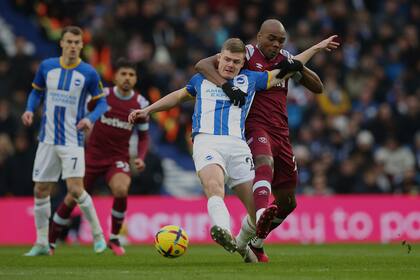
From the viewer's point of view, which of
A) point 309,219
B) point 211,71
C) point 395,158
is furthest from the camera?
point 395,158

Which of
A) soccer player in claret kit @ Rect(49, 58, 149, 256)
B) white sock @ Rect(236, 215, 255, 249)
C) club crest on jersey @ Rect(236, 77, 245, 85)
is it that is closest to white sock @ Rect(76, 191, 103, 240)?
soccer player in claret kit @ Rect(49, 58, 149, 256)

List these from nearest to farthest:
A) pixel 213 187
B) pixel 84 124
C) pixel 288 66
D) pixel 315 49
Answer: pixel 213 187 < pixel 288 66 < pixel 315 49 < pixel 84 124

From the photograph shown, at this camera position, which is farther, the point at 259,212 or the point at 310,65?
the point at 310,65

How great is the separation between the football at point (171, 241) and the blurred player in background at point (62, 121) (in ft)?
10.3

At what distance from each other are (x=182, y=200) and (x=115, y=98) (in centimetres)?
507

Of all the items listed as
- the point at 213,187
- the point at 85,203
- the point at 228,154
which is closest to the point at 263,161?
the point at 228,154

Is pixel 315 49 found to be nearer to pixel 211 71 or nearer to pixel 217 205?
pixel 211 71

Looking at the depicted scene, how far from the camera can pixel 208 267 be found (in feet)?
35.5

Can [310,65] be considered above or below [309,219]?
above

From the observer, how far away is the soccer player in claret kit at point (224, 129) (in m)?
10.5

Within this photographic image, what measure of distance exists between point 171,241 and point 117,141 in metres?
4.37

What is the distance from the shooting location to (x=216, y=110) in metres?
10.8

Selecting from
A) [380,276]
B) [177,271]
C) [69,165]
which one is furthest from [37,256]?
[380,276]

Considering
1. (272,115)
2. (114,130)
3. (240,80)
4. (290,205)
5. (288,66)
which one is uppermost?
(288,66)
